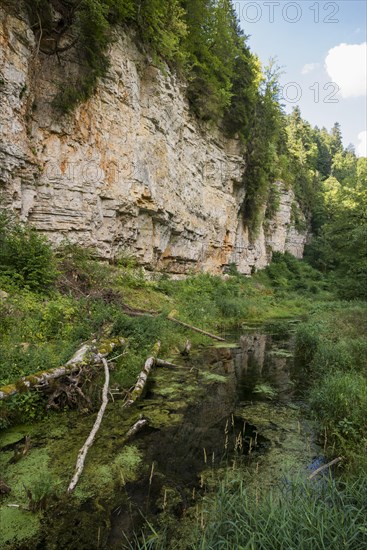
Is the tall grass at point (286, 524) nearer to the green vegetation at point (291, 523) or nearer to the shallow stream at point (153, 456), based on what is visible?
the green vegetation at point (291, 523)

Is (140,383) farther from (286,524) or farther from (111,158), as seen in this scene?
(111,158)

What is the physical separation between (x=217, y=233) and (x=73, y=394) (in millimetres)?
20969

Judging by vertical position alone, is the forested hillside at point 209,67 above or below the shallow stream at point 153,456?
above

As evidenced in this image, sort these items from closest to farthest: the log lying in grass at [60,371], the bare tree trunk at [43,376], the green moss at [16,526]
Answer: the green moss at [16,526], the bare tree trunk at [43,376], the log lying in grass at [60,371]

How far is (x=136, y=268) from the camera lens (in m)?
16.3

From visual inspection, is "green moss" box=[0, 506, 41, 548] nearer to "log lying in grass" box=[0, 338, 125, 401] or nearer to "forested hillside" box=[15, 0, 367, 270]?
"log lying in grass" box=[0, 338, 125, 401]

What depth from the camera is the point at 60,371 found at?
524 cm

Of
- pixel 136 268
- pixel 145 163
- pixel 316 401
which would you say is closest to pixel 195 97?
pixel 145 163

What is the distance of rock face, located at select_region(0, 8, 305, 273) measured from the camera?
1099cm

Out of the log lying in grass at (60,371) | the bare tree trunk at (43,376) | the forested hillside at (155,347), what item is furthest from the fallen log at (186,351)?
the bare tree trunk at (43,376)

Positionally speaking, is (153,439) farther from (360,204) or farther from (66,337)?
(360,204)

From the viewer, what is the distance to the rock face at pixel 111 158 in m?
11.0

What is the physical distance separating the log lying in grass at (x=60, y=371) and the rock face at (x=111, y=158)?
288 inches

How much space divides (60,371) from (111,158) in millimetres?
11683
